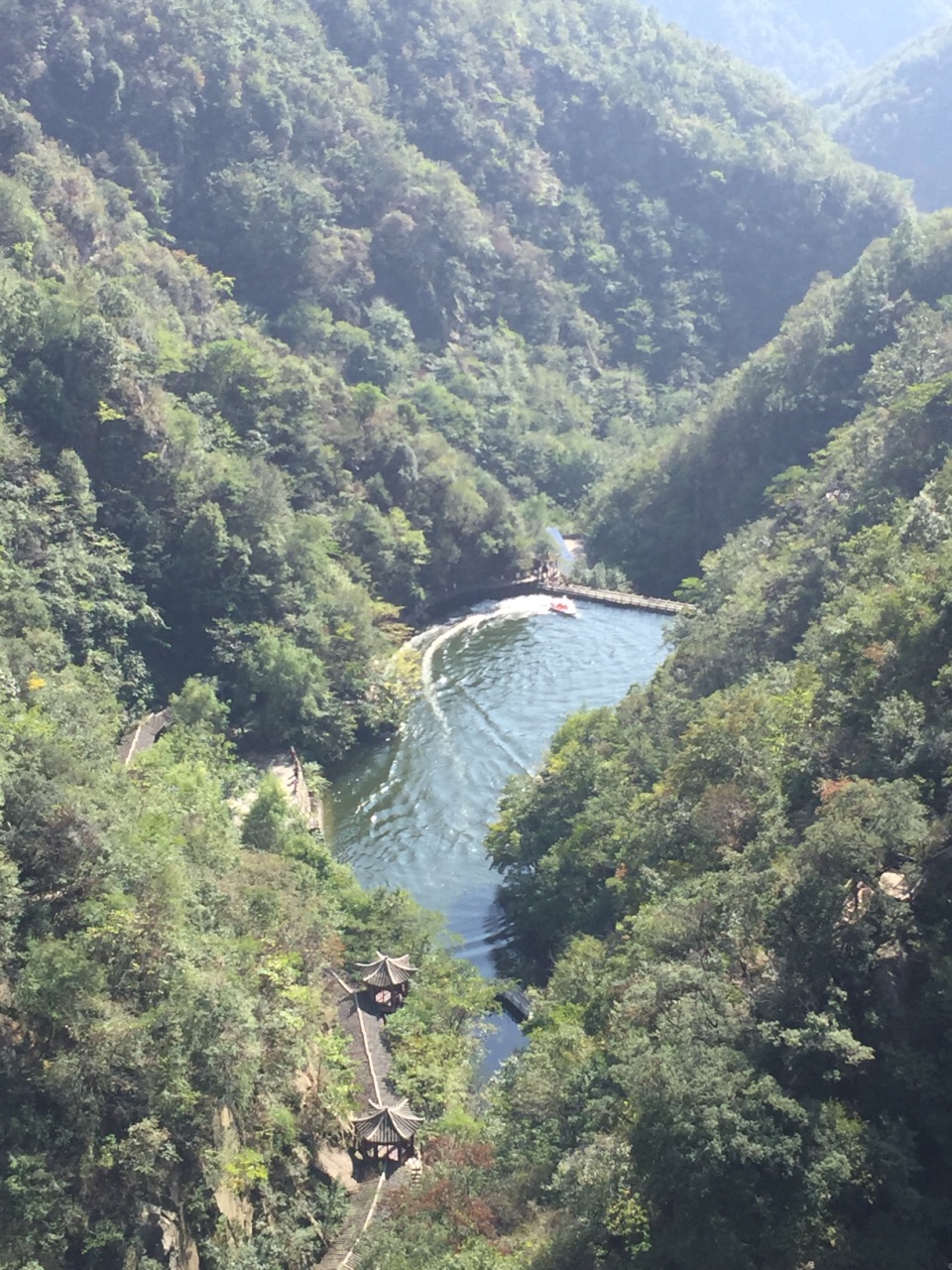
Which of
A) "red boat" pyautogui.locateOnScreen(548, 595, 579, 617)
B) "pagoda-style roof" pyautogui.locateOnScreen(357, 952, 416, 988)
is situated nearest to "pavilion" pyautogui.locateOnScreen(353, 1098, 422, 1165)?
"pagoda-style roof" pyautogui.locateOnScreen(357, 952, 416, 988)

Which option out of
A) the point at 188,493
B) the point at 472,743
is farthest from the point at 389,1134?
the point at 188,493

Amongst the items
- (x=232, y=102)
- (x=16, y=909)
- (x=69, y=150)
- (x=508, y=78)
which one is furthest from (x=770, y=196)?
(x=16, y=909)

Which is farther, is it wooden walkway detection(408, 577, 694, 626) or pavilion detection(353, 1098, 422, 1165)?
wooden walkway detection(408, 577, 694, 626)

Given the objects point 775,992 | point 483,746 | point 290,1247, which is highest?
point 775,992

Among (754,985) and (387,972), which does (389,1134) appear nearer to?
(387,972)

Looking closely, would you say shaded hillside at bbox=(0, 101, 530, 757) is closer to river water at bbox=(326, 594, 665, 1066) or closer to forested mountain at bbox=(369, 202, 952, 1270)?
river water at bbox=(326, 594, 665, 1066)

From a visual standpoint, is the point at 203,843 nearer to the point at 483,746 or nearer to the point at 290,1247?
the point at 290,1247

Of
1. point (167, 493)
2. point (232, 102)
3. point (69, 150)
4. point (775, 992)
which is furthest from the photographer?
point (232, 102)

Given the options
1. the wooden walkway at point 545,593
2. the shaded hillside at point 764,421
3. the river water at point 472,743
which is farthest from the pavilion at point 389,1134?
the shaded hillside at point 764,421
